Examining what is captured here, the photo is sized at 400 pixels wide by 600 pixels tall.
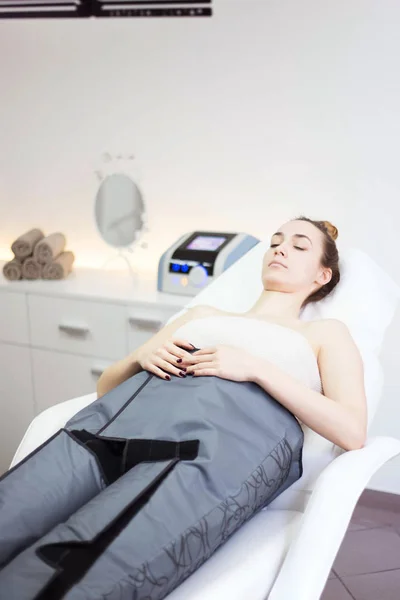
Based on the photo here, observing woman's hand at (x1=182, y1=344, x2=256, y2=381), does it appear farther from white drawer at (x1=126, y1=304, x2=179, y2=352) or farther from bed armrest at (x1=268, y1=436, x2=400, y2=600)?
white drawer at (x1=126, y1=304, x2=179, y2=352)

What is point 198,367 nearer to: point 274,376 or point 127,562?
point 274,376

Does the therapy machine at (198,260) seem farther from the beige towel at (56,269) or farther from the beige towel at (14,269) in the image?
the beige towel at (14,269)

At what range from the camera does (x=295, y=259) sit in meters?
1.66

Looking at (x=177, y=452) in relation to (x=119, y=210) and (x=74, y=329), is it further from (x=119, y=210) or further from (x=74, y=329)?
(x=119, y=210)

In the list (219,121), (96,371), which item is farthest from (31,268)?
(219,121)

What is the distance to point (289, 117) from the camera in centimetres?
233

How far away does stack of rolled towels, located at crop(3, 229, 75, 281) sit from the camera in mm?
2516

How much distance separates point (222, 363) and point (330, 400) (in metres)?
0.23

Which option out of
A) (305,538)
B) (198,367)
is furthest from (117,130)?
(305,538)

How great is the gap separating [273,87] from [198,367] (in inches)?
52.5

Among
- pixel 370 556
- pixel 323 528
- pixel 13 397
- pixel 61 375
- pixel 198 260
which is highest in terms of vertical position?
pixel 198 260

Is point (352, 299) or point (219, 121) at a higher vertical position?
point (219, 121)

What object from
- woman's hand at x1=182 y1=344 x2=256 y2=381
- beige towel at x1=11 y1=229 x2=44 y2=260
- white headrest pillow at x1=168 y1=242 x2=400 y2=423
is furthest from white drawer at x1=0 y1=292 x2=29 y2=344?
woman's hand at x1=182 y1=344 x2=256 y2=381

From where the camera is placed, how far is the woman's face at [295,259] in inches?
65.1
